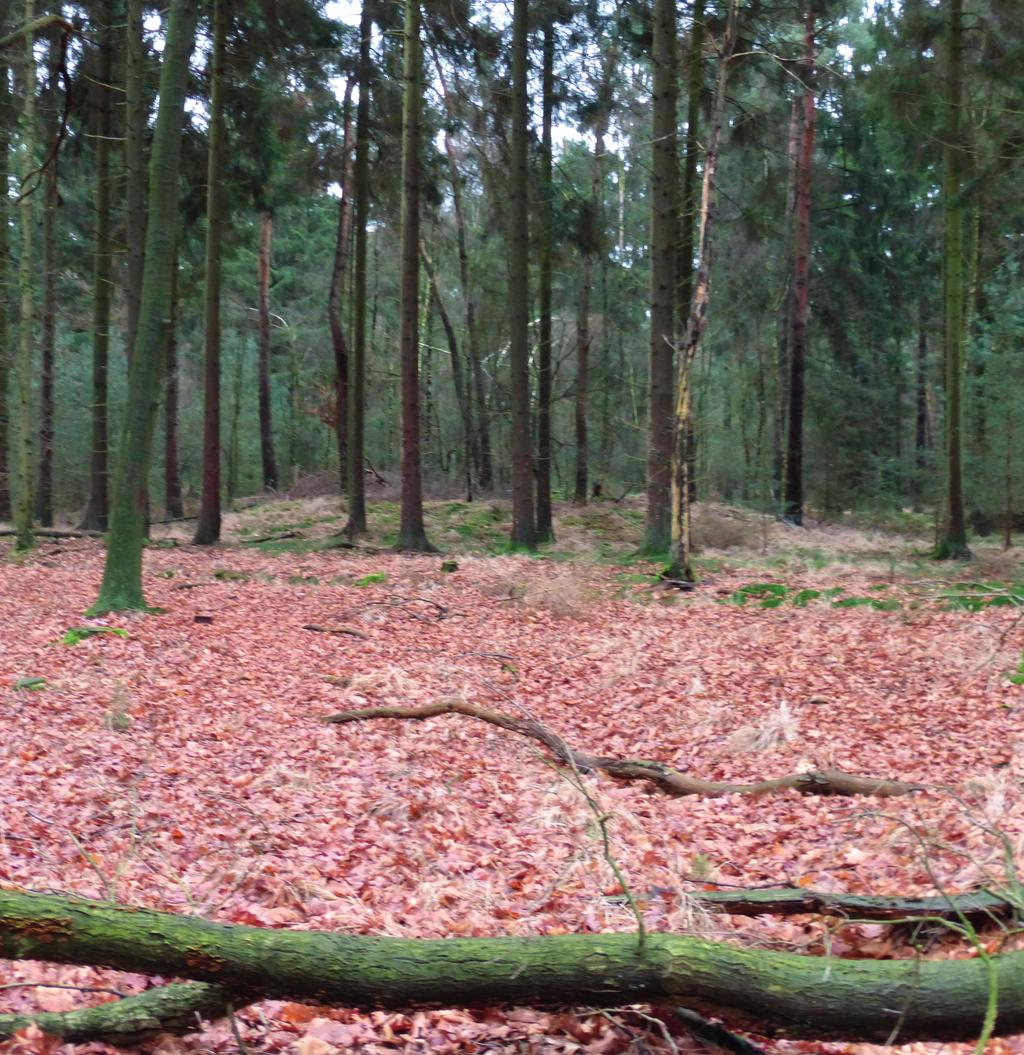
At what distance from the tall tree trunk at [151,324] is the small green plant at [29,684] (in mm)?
2479

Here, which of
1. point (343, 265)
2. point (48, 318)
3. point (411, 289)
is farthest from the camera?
point (343, 265)

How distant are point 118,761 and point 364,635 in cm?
412

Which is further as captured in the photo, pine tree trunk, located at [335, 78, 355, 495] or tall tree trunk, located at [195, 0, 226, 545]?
pine tree trunk, located at [335, 78, 355, 495]

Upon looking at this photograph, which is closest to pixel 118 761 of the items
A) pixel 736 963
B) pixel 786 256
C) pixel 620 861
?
pixel 620 861

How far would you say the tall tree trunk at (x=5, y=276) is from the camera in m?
16.3

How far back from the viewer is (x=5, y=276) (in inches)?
752

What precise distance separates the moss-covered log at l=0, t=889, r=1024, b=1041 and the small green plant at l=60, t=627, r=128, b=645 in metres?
7.20

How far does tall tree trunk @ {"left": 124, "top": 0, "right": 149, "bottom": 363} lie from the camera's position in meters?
13.7

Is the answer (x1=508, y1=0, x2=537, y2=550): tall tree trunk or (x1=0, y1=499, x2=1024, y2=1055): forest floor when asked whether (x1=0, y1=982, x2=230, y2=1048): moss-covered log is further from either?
(x1=508, y1=0, x2=537, y2=550): tall tree trunk

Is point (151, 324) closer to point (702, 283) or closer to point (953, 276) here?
point (702, 283)

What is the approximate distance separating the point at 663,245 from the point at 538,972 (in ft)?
43.3

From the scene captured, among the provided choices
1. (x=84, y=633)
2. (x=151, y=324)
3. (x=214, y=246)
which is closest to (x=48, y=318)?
(x=214, y=246)

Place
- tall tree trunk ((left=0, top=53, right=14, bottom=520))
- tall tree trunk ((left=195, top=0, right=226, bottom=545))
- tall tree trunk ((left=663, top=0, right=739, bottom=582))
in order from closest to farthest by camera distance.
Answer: tall tree trunk ((left=663, top=0, right=739, bottom=582)) → tall tree trunk ((left=195, top=0, right=226, bottom=545)) → tall tree trunk ((left=0, top=53, right=14, bottom=520))

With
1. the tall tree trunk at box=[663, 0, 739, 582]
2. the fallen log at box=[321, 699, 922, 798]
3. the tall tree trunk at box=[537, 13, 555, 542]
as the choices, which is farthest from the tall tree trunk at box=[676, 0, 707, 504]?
the fallen log at box=[321, 699, 922, 798]
